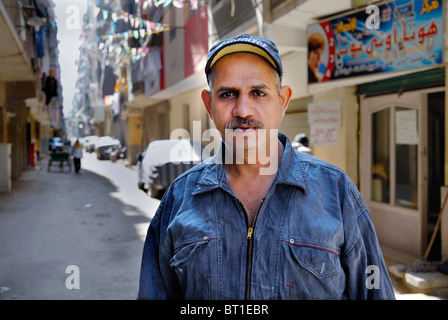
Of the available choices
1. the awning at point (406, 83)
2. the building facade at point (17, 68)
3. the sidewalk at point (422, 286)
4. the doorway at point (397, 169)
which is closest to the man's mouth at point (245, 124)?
the sidewalk at point (422, 286)

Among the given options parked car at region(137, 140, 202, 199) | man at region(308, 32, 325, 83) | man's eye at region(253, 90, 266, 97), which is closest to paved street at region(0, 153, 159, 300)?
parked car at region(137, 140, 202, 199)

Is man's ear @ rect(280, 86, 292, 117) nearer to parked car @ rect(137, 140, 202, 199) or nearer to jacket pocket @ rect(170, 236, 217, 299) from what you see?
jacket pocket @ rect(170, 236, 217, 299)

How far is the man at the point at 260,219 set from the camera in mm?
1592

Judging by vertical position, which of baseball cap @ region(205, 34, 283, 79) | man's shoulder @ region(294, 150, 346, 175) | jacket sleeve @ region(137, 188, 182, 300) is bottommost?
jacket sleeve @ region(137, 188, 182, 300)

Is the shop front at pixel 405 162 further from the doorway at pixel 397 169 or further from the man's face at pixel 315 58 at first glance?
the man's face at pixel 315 58

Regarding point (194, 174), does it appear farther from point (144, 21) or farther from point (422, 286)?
point (144, 21)

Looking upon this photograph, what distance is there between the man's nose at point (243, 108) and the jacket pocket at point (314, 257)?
1.61 feet

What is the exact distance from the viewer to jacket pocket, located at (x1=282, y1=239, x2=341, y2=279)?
158cm

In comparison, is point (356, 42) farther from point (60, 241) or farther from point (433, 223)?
point (60, 241)

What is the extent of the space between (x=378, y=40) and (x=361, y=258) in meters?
6.02

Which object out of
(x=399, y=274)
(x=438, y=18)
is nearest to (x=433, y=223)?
(x=399, y=274)

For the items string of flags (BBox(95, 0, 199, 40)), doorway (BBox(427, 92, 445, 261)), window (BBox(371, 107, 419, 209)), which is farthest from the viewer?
string of flags (BBox(95, 0, 199, 40))

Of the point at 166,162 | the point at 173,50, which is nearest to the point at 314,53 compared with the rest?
the point at 166,162

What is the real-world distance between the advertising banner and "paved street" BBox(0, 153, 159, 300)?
4.57 metres
